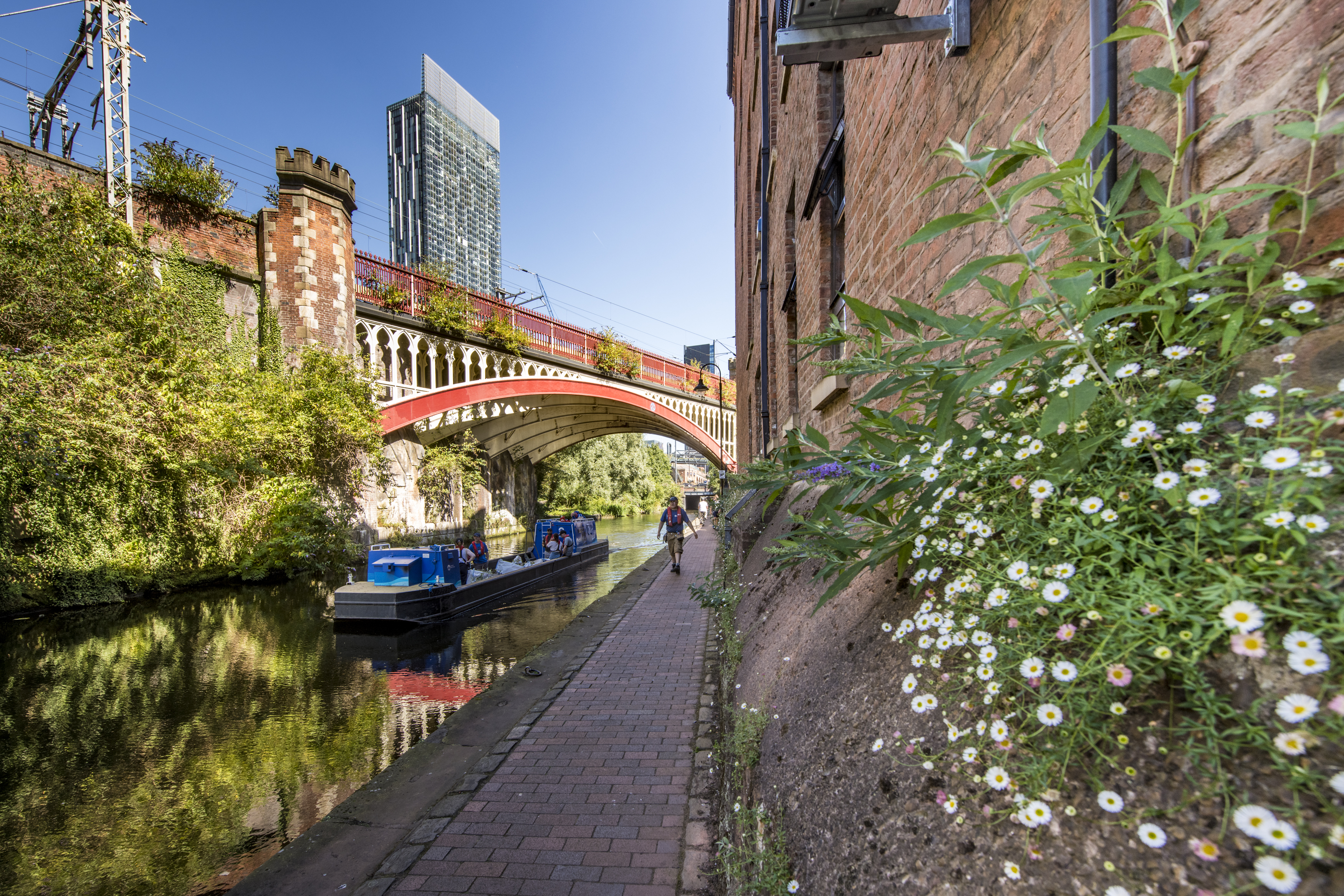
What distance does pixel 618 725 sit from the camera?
15.9ft

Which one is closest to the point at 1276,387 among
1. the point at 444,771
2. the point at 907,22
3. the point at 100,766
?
the point at 907,22

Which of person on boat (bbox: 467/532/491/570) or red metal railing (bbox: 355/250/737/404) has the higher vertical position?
red metal railing (bbox: 355/250/737/404)

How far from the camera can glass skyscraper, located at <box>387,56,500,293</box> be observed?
88.4 meters

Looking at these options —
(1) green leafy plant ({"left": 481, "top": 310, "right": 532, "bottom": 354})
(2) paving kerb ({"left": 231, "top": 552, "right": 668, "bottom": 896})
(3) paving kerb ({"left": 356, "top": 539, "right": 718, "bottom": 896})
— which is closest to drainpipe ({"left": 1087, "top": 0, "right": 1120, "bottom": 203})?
(3) paving kerb ({"left": 356, "top": 539, "right": 718, "bottom": 896})

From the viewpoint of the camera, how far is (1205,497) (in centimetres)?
78

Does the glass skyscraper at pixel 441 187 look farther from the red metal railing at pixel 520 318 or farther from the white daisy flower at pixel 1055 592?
the white daisy flower at pixel 1055 592

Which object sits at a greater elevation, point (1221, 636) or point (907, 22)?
point (907, 22)

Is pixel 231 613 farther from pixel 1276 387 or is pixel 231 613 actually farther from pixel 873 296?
pixel 1276 387

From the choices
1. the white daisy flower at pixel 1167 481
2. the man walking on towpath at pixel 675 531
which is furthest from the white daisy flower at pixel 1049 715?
the man walking on towpath at pixel 675 531

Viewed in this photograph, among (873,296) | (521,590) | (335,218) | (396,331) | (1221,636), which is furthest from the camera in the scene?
(396,331)

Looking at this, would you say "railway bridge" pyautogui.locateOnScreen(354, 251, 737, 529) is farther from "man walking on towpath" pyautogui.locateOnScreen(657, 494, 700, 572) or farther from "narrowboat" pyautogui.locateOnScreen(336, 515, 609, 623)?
"man walking on towpath" pyautogui.locateOnScreen(657, 494, 700, 572)

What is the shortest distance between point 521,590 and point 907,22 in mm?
13656

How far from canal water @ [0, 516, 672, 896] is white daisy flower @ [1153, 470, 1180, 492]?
197 inches

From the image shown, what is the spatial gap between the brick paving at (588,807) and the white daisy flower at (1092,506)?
2.74 metres
